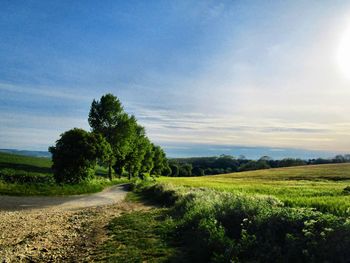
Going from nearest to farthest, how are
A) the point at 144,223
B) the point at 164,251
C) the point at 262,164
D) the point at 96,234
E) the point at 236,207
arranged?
the point at 164,251 → the point at 236,207 → the point at 96,234 → the point at 144,223 → the point at 262,164

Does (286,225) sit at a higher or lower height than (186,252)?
higher

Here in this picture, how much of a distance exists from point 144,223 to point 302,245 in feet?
37.4

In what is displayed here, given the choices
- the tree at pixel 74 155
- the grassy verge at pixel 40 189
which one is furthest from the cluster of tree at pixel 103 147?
the grassy verge at pixel 40 189

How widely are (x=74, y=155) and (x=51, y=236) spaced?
31835 millimetres

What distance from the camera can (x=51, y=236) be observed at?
16359 mm

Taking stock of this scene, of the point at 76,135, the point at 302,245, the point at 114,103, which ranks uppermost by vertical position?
the point at 114,103

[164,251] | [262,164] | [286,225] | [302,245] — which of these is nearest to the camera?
[302,245]

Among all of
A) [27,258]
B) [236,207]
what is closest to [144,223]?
[236,207]

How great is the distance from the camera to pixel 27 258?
489 inches

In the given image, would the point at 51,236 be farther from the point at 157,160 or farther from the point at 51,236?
the point at 157,160

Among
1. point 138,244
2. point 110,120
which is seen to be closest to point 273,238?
point 138,244

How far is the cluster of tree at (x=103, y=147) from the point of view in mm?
47219

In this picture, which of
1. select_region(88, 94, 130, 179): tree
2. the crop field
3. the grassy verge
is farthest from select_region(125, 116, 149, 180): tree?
the grassy verge

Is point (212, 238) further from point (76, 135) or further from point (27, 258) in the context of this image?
point (76, 135)
